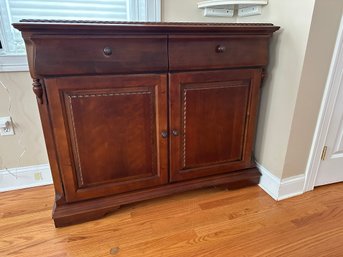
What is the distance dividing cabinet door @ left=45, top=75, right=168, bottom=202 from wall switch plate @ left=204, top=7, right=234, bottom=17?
73cm

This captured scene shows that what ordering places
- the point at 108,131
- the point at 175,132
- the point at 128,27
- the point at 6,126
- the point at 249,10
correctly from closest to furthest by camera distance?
the point at 128,27 < the point at 108,131 < the point at 175,132 < the point at 6,126 < the point at 249,10

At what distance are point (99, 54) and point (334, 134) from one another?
1.43m

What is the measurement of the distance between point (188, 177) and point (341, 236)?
836mm

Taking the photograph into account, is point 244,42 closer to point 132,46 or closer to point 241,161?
point 132,46

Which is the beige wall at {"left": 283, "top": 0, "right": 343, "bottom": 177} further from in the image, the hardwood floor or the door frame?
the hardwood floor

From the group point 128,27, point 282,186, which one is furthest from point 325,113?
point 128,27

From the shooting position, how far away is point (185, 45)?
1163 mm

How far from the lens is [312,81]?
1279 millimetres

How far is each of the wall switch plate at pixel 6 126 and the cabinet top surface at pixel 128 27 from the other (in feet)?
2.39

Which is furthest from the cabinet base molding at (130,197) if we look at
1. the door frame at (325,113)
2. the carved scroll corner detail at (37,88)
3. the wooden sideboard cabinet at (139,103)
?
the carved scroll corner detail at (37,88)

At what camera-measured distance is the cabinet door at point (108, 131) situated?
109 cm

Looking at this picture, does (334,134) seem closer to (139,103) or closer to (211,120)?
Answer: (211,120)

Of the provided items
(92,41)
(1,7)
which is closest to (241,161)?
(92,41)

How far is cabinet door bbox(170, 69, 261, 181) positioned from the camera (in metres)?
1.26
